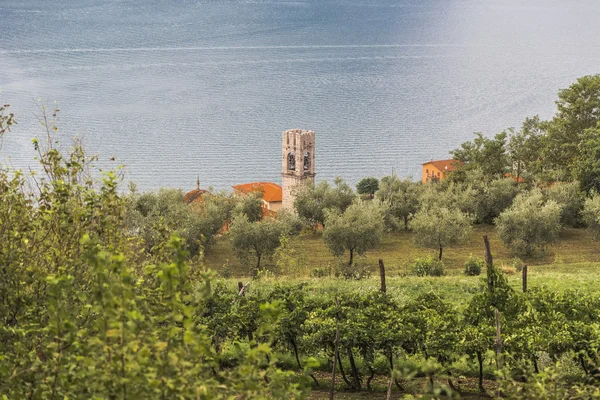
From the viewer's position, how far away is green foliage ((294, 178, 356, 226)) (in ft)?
159

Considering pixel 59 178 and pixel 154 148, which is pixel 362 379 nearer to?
pixel 59 178

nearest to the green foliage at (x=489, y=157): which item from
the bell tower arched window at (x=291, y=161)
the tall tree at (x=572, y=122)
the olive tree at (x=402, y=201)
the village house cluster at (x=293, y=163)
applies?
the tall tree at (x=572, y=122)

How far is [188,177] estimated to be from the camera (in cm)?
7531

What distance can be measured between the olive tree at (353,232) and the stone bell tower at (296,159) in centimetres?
2202

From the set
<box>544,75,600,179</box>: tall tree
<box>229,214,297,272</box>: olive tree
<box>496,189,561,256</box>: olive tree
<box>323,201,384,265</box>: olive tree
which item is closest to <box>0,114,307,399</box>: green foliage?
<box>323,201,384,265</box>: olive tree

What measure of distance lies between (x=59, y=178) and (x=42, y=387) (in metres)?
4.81

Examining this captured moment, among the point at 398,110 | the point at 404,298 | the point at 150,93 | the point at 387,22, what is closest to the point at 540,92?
the point at 398,110

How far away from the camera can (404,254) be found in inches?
1592

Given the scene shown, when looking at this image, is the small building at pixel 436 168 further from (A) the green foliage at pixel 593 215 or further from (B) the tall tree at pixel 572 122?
(A) the green foliage at pixel 593 215

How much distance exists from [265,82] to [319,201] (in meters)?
63.7

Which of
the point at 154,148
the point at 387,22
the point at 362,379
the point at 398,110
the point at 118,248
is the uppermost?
the point at 387,22

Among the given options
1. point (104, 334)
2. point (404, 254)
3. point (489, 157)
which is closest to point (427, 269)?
point (404, 254)

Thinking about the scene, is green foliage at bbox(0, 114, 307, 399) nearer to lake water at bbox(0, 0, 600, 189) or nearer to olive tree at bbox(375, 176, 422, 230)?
olive tree at bbox(375, 176, 422, 230)

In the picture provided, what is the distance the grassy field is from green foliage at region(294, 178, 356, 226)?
275 centimetres
